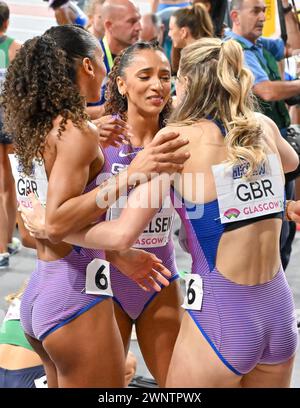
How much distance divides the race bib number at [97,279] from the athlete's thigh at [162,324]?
55 centimetres

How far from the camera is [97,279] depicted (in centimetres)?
267

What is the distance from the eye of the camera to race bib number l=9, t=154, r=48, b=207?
2633 mm

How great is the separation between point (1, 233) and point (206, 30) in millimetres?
2144

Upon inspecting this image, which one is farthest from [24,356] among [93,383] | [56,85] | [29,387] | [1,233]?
[1,233]

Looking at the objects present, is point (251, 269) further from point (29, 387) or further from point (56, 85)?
point (29, 387)

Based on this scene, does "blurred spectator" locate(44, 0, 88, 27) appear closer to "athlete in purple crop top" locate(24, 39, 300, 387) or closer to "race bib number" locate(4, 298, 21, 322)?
"race bib number" locate(4, 298, 21, 322)

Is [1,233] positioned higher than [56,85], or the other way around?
[56,85]

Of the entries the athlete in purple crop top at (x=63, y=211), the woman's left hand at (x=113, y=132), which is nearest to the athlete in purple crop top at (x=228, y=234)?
the athlete in purple crop top at (x=63, y=211)

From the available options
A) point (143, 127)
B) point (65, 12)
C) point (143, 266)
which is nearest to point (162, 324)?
point (143, 266)

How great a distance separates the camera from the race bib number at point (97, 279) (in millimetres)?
2648

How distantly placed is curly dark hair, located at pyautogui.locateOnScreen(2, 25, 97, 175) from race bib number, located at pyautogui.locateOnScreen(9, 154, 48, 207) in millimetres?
33

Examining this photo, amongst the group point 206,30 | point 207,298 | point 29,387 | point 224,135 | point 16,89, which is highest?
point 206,30

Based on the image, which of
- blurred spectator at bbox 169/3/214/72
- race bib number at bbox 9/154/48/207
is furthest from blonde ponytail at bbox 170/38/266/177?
blurred spectator at bbox 169/3/214/72

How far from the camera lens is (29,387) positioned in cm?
304
